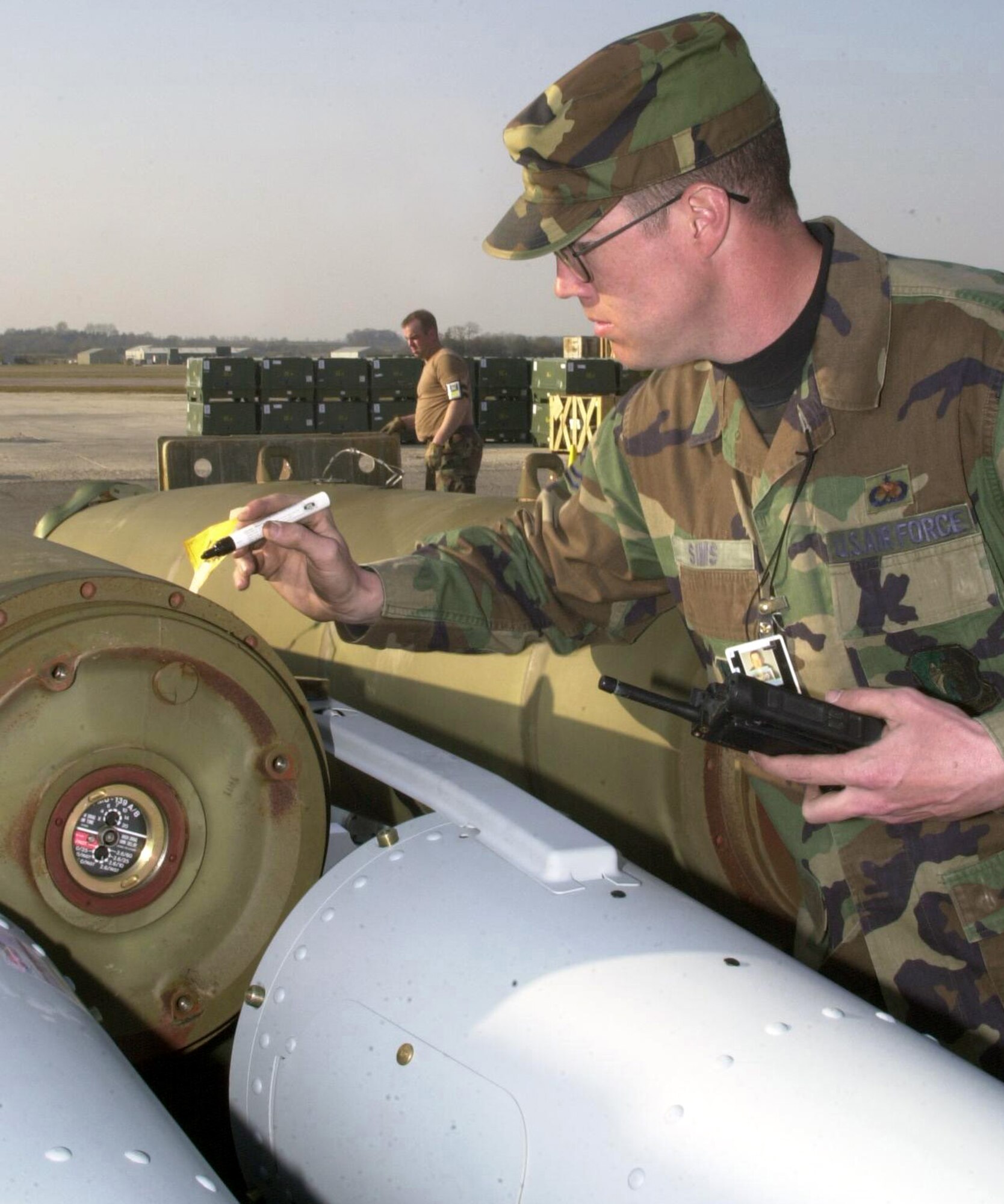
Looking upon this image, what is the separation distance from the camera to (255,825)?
162 cm

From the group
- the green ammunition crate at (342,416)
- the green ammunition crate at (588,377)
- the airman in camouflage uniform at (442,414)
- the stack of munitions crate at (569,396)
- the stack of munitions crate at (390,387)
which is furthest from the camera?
the stack of munitions crate at (390,387)

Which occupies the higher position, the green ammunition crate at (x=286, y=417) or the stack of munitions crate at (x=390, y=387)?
the stack of munitions crate at (x=390, y=387)

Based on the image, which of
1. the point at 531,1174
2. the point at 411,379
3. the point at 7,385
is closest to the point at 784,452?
the point at 531,1174

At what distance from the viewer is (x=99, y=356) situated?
85438mm

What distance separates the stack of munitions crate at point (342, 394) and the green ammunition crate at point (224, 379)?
983 mm

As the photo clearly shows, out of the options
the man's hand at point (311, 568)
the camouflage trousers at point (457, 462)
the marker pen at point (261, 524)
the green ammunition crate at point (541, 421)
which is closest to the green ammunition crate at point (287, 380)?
the green ammunition crate at point (541, 421)

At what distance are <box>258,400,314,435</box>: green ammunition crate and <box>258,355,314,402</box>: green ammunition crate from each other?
124 millimetres

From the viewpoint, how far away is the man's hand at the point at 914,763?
4.35 ft

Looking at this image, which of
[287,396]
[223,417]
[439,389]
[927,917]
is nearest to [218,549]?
[927,917]

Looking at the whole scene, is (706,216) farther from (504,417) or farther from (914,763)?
(504,417)

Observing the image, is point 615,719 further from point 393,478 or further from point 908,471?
point 393,478

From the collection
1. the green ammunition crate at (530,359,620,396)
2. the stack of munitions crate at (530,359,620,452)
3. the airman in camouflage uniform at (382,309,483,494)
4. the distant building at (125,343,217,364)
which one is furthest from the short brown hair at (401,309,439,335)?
the distant building at (125,343,217,364)

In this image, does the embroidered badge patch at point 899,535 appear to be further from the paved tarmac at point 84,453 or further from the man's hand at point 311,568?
the paved tarmac at point 84,453

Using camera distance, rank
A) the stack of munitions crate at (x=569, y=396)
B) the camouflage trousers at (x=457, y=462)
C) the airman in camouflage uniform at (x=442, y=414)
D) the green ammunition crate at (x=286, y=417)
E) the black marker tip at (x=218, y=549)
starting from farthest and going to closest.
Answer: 1. the green ammunition crate at (x=286, y=417)
2. the stack of munitions crate at (x=569, y=396)
3. the camouflage trousers at (x=457, y=462)
4. the airman in camouflage uniform at (x=442, y=414)
5. the black marker tip at (x=218, y=549)
